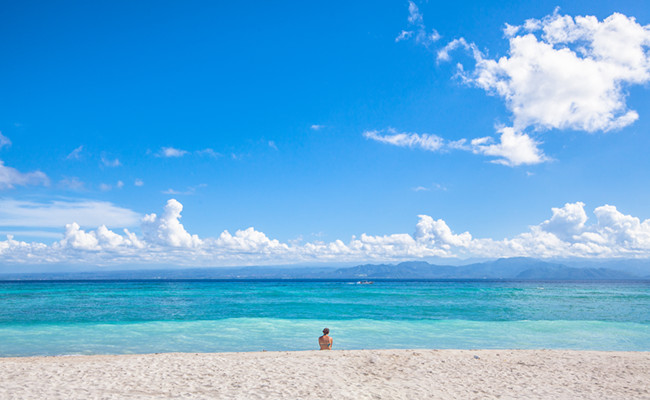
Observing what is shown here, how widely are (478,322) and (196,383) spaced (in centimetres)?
2102

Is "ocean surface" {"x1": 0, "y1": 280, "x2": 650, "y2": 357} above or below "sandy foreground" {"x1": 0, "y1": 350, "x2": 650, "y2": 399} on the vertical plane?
below

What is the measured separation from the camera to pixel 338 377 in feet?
34.4

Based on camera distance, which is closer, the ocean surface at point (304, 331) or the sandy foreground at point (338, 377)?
the sandy foreground at point (338, 377)

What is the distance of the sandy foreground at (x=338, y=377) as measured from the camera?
29.4 ft

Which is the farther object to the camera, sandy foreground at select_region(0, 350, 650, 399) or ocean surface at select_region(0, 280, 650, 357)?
ocean surface at select_region(0, 280, 650, 357)

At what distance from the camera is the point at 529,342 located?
18609 millimetres

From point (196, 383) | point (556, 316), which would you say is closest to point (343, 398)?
point (196, 383)

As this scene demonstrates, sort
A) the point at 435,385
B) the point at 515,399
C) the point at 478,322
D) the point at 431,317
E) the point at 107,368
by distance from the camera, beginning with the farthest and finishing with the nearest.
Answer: the point at 431,317, the point at 478,322, the point at 107,368, the point at 435,385, the point at 515,399

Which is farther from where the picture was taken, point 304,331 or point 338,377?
point 304,331

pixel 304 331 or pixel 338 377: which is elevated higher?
pixel 338 377

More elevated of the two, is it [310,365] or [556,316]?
[310,365]

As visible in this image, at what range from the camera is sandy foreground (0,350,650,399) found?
29.4 ft

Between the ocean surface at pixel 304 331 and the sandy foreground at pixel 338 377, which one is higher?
the sandy foreground at pixel 338 377

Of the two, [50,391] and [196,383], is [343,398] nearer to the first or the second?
[196,383]
